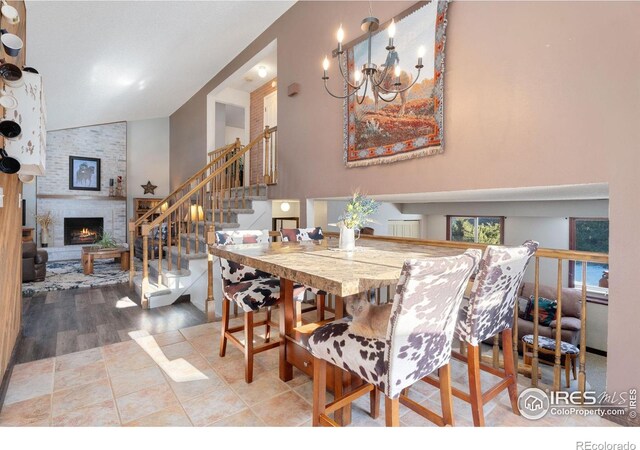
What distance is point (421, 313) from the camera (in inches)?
46.3

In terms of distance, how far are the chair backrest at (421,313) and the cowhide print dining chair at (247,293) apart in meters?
1.15

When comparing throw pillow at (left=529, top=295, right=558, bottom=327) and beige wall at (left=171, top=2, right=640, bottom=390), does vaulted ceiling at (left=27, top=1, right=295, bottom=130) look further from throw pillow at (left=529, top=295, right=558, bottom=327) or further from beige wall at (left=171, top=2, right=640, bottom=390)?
throw pillow at (left=529, top=295, right=558, bottom=327)

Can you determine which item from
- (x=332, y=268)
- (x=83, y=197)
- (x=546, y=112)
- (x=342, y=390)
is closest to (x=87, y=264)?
(x=83, y=197)

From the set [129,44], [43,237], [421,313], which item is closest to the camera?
[421,313]

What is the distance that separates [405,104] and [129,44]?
387 cm

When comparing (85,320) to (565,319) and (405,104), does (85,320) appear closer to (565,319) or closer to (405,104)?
(405,104)

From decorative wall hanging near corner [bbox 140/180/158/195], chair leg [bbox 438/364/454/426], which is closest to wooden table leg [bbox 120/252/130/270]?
decorative wall hanging near corner [bbox 140/180/158/195]

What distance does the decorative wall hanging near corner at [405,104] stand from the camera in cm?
252

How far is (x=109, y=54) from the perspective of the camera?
4.37 m

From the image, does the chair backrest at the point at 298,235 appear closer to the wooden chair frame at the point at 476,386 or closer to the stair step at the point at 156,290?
the wooden chair frame at the point at 476,386

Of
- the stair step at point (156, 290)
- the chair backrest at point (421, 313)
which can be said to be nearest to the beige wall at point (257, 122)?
→ the stair step at point (156, 290)

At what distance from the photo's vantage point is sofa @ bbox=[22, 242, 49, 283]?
4938 millimetres

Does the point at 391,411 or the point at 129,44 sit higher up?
the point at 129,44

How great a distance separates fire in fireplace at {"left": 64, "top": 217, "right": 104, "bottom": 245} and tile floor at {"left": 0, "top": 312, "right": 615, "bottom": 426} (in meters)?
7.14
